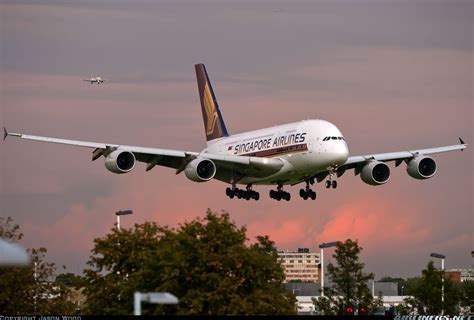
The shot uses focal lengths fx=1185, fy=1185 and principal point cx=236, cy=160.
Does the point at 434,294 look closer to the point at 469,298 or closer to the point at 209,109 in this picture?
the point at 469,298

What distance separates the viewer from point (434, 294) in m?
126

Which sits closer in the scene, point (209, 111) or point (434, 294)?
point (434, 294)

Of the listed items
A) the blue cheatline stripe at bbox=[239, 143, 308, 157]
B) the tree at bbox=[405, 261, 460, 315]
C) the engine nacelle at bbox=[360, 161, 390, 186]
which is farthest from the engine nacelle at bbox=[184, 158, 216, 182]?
the tree at bbox=[405, 261, 460, 315]

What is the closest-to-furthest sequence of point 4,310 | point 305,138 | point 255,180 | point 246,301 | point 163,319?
point 163,319 → point 246,301 → point 4,310 → point 305,138 → point 255,180

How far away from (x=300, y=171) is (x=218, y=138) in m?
27.6

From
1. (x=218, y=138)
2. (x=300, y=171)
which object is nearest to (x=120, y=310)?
(x=300, y=171)

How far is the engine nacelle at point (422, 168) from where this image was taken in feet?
347

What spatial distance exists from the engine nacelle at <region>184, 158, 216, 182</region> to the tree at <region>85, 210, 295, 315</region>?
1833 centimetres

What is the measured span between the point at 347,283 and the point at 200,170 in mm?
19433

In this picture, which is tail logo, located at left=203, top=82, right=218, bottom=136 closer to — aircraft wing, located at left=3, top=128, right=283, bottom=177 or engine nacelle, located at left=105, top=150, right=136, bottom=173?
aircraft wing, located at left=3, top=128, right=283, bottom=177

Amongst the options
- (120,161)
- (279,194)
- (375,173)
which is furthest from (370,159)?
(120,161)

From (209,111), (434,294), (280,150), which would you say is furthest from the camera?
(209,111)

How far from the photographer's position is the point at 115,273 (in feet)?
250

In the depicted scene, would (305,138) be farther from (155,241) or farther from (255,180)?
(155,241)
